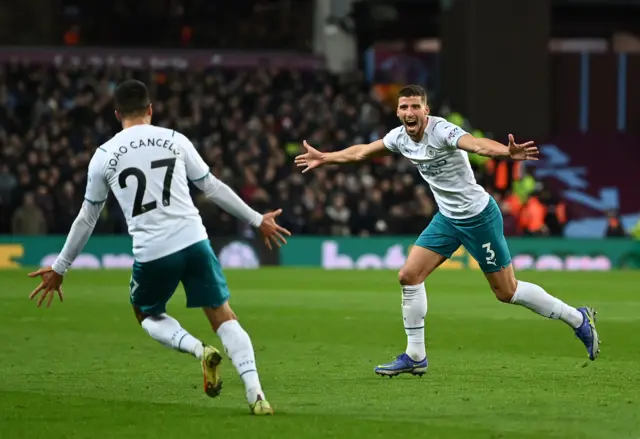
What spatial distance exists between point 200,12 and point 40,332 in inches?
861

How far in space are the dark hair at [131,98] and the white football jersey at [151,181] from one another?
107 mm

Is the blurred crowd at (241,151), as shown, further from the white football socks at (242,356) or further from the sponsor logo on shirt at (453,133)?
the white football socks at (242,356)

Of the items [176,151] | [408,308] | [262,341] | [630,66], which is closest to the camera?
[176,151]

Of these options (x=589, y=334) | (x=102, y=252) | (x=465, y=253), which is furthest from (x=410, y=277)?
→ (x=465, y=253)

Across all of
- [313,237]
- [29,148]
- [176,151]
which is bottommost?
[313,237]

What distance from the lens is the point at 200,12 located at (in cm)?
3481

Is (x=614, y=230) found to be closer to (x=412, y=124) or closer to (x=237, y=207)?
(x=412, y=124)

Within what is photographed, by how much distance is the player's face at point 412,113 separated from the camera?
33.3ft

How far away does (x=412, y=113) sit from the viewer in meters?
10.1

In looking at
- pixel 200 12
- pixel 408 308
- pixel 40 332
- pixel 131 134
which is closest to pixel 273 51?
pixel 200 12

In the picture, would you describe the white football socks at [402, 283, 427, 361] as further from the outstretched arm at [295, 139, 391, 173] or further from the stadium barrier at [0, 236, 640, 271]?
the stadium barrier at [0, 236, 640, 271]

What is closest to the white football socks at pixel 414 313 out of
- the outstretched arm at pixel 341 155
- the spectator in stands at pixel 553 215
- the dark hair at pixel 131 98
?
the outstretched arm at pixel 341 155

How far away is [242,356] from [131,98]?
1658 mm

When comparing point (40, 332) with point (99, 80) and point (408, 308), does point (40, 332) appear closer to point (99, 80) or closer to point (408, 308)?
point (408, 308)
